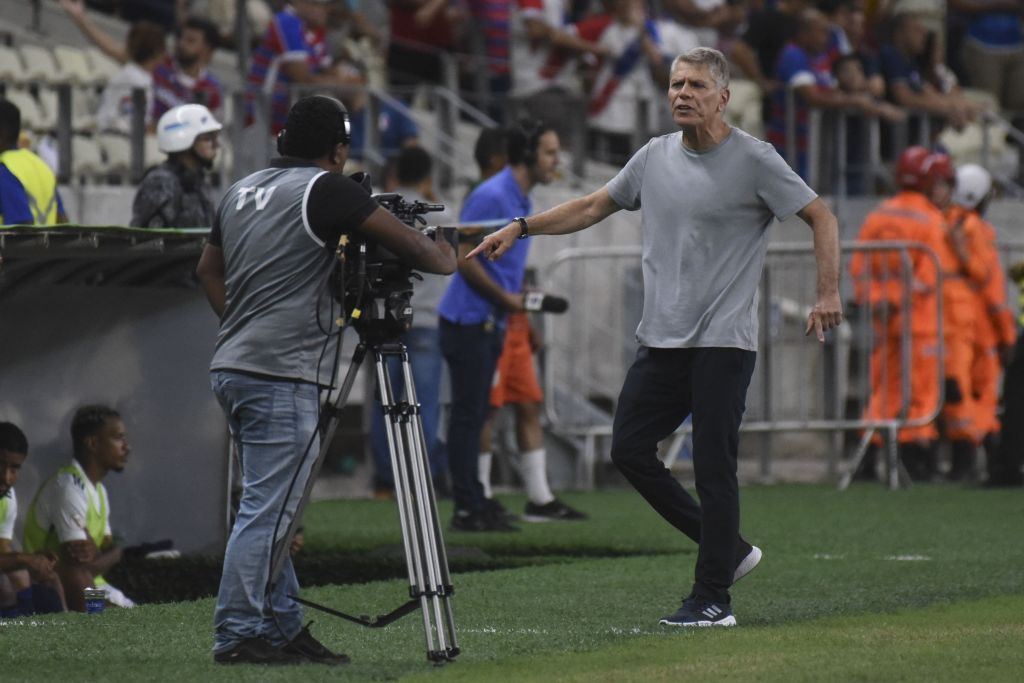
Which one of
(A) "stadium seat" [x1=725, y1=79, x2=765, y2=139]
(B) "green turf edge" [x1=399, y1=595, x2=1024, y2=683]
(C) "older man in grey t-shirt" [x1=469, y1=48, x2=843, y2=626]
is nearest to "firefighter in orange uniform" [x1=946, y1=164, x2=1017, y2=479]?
(A) "stadium seat" [x1=725, y1=79, x2=765, y2=139]

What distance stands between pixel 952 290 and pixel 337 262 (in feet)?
34.4

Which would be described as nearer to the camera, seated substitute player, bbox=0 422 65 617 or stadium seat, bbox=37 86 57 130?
seated substitute player, bbox=0 422 65 617

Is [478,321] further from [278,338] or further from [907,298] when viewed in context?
[278,338]

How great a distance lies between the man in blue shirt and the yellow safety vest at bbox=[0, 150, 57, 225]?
8.10 ft

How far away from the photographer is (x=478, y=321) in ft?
41.0

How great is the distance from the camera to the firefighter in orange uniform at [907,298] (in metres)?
16.3

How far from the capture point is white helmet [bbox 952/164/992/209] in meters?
16.9

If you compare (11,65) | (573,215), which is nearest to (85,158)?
(11,65)

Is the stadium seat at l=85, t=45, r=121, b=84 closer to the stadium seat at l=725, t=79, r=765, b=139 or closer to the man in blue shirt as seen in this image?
the stadium seat at l=725, t=79, r=765, b=139

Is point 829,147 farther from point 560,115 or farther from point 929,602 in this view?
point 929,602

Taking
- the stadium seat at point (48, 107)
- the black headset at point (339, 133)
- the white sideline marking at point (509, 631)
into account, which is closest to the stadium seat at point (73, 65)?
the stadium seat at point (48, 107)

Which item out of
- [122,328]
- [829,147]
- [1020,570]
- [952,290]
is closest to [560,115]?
[829,147]

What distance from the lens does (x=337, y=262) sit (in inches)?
275

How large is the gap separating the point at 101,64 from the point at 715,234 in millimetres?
11167
